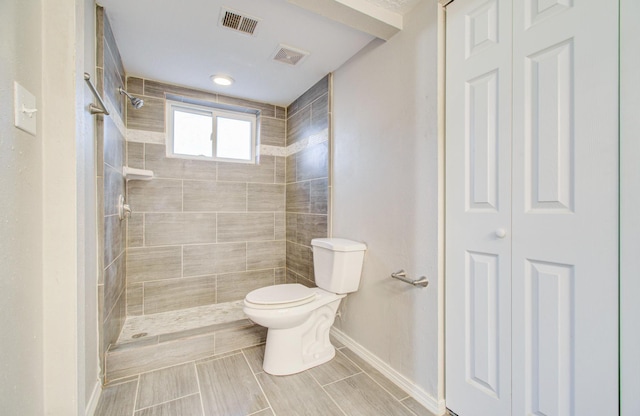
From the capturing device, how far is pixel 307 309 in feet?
5.76

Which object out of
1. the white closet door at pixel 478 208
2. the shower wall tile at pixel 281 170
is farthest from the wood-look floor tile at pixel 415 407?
the shower wall tile at pixel 281 170

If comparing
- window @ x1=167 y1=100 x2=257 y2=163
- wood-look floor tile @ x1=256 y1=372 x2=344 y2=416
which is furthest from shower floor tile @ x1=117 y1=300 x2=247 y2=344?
window @ x1=167 y1=100 x2=257 y2=163

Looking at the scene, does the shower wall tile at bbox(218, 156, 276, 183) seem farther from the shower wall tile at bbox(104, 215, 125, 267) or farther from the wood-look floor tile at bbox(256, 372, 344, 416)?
the wood-look floor tile at bbox(256, 372, 344, 416)

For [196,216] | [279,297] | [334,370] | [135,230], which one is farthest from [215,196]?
[334,370]

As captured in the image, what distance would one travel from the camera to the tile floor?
4.66 feet

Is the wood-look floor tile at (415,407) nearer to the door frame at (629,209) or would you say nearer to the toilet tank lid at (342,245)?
the door frame at (629,209)

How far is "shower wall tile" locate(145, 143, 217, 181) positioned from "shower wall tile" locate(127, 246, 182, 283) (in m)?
0.68

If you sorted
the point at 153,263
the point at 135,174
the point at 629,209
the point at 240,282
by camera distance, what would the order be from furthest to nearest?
the point at 240,282 < the point at 153,263 < the point at 135,174 < the point at 629,209

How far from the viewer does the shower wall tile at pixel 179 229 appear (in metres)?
2.46

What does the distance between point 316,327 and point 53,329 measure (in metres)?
1.38

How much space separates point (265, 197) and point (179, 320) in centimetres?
137

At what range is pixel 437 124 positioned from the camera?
1406mm

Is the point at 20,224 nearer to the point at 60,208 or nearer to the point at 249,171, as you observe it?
the point at 60,208

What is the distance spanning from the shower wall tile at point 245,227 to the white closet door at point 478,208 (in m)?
1.97
